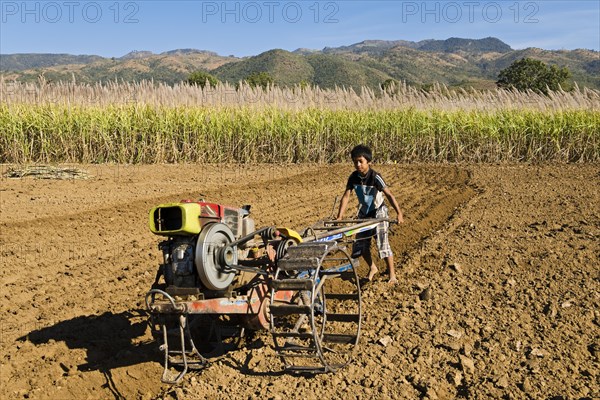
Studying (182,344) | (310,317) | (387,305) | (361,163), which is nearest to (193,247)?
(182,344)

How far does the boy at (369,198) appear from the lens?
643cm

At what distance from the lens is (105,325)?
578 centimetres

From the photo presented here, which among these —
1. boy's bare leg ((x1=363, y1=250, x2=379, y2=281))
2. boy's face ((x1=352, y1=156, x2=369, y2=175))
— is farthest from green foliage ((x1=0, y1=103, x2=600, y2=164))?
boy's face ((x1=352, y1=156, x2=369, y2=175))

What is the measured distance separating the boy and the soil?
359 millimetres

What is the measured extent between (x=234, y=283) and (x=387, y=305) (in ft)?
5.43

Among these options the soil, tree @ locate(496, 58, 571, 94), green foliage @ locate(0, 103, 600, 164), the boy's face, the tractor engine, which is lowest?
the soil

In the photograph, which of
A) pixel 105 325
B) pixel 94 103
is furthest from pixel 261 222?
pixel 94 103

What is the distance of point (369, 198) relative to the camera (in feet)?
22.1

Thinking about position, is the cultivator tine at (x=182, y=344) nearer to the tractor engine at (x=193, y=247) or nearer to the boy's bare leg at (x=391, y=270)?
the tractor engine at (x=193, y=247)

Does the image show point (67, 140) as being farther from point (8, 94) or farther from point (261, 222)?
point (261, 222)

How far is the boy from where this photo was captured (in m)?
6.43

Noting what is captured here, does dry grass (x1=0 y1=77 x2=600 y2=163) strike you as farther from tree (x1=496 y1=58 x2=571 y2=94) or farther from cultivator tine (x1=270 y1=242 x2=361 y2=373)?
tree (x1=496 y1=58 x2=571 y2=94)

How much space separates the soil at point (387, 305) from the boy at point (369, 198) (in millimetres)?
359

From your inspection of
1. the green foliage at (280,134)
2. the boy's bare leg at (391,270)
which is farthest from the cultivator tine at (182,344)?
the green foliage at (280,134)
